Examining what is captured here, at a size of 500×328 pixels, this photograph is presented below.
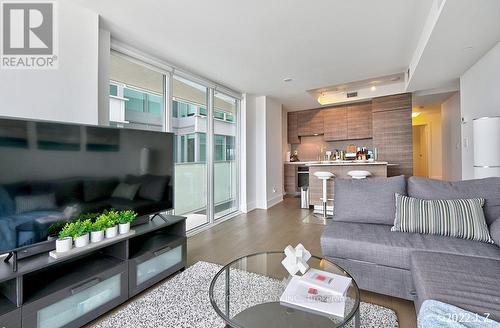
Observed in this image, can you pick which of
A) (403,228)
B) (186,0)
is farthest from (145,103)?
(403,228)

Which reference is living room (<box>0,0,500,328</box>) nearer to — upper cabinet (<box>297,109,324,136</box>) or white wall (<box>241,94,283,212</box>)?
white wall (<box>241,94,283,212</box>)

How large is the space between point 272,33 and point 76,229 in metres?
2.63

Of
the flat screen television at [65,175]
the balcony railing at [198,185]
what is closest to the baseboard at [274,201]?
the balcony railing at [198,185]

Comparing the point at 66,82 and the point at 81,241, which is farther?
the point at 66,82

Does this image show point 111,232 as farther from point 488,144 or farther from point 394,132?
point 394,132

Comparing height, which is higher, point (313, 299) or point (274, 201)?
point (313, 299)

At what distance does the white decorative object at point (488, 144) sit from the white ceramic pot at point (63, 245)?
13.4ft

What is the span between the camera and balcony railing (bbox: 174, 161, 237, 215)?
3.39 metres

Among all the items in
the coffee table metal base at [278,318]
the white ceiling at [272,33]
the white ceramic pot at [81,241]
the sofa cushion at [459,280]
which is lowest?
the coffee table metal base at [278,318]

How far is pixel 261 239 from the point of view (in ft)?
10.6

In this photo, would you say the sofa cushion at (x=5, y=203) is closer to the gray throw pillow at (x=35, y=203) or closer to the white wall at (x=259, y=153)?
the gray throw pillow at (x=35, y=203)

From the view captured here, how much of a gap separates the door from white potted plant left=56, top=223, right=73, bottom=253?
9170 millimetres

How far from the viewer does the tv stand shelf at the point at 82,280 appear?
130cm

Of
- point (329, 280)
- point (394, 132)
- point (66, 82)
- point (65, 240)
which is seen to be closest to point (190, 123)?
point (66, 82)
